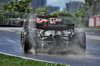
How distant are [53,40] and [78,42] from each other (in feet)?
3.21

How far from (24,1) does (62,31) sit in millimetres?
102672

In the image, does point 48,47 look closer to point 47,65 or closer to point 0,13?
point 47,65

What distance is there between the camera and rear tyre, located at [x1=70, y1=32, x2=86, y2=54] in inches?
515

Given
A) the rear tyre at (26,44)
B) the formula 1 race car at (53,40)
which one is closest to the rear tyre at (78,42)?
the formula 1 race car at (53,40)

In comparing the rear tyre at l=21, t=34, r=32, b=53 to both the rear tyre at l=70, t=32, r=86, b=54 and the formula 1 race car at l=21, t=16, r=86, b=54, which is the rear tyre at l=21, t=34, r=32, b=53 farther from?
the rear tyre at l=70, t=32, r=86, b=54

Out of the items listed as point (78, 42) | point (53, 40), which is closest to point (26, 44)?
point (53, 40)

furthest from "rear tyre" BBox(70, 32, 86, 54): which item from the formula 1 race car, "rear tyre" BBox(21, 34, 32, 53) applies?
"rear tyre" BBox(21, 34, 32, 53)

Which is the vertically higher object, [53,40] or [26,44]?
[53,40]

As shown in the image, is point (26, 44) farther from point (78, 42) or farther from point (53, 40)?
point (78, 42)

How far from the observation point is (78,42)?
1305 cm

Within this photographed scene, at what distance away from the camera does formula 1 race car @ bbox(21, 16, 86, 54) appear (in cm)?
1314

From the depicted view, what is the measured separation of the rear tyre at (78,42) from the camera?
1309 centimetres

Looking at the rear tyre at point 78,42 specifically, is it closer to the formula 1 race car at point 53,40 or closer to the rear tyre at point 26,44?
the formula 1 race car at point 53,40

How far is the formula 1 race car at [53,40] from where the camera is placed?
1314 centimetres
